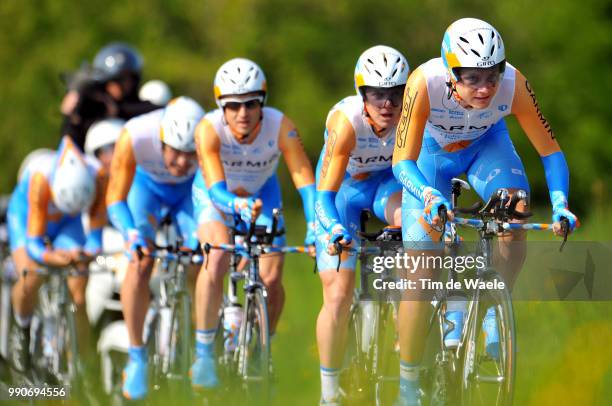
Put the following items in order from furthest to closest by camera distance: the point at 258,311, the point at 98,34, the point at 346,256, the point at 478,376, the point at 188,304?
the point at 98,34, the point at 188,304, the point at 258,311, the point at 346,256, the point at 478,376

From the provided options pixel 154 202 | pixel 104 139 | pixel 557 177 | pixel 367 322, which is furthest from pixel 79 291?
pixel 557 177

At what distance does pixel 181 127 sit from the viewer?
1089 centimetres

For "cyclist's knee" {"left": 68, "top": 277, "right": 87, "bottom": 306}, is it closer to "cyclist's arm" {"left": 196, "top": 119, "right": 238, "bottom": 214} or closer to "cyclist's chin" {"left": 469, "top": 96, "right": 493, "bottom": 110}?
"cyclist's arm" {"left": 196, "top": 119, "right": 238, "bottom": 214}

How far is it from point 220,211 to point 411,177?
2.94m

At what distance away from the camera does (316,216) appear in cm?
890

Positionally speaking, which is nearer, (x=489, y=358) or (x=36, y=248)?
(x=489, y=358)

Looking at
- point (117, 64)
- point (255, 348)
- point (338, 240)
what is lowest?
point (255, 348)

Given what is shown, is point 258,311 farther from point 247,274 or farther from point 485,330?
point 485,330

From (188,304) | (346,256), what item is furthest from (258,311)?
(188,304)

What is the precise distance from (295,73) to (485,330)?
2629 centimetres

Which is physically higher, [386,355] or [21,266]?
[21,266]

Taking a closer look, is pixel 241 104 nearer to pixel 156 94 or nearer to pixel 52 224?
pixel 52 224

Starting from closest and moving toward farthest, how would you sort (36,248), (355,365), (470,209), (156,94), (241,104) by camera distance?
(470,209), (355,365), (241,104), (36,248), (156,94)

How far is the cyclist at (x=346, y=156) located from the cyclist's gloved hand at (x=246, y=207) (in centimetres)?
48
